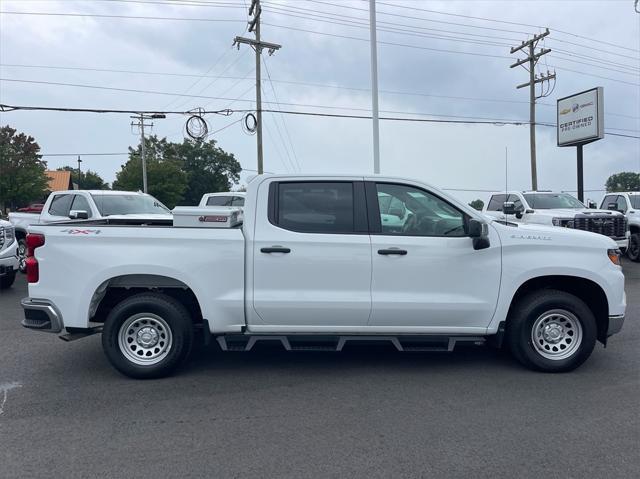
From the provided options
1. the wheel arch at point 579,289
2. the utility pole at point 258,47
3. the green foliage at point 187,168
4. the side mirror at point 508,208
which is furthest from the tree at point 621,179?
the wheel arch at point 579,289

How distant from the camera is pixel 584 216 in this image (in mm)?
12406

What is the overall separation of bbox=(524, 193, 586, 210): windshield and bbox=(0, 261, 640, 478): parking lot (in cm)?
839

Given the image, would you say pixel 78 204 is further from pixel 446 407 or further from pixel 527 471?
pixel 527 471

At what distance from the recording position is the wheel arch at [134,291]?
17.3 ft

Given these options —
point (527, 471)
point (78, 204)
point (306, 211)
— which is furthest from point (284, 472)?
point (78, 204)

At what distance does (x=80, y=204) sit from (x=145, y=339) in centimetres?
821

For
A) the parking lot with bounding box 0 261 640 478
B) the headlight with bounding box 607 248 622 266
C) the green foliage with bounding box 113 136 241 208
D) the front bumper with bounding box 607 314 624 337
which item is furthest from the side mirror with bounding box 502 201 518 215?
the green foliage with bounding box 113 136 241 208

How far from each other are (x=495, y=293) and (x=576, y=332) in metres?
0.96

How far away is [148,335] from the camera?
533 cm

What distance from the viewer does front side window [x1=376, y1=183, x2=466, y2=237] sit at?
5.36 m

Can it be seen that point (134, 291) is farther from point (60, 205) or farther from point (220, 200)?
point (220, 200)

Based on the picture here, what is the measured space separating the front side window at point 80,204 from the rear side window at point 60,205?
0.19m

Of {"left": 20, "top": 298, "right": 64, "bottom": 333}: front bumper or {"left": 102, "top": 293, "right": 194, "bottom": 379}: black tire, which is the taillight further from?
{"left": 102, "top": 293, "right": 194, "bottom": 379}: black tire

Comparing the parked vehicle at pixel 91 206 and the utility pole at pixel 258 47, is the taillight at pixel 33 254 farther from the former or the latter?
the utility pole at pixel 258 47
